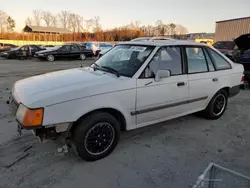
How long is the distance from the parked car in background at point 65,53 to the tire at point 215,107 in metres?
16.0

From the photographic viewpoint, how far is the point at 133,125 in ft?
11.1

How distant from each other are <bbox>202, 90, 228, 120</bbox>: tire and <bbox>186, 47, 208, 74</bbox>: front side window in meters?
0.74

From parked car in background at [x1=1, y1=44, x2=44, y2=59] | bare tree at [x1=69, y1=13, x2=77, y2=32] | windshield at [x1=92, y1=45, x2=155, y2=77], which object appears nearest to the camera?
windshield at [x1=92, y1=45, x2=155, y2=77]

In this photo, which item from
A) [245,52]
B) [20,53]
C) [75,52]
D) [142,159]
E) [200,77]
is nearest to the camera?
[142,159]

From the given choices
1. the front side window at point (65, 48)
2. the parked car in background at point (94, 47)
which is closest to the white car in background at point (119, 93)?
the front side window at point (65, 48)

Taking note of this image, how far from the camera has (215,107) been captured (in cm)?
465

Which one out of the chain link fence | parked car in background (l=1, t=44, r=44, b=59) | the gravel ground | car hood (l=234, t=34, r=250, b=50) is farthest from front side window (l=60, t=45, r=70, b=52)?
the chain link fence

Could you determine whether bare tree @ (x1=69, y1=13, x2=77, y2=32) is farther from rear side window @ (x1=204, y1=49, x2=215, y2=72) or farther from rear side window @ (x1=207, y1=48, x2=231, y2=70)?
rear side window @ (x1=204, y1=49, x2=215, y2=72)

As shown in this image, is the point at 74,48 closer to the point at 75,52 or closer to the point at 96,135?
the point at 75,52

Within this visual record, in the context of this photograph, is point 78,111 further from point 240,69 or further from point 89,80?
point 240,69

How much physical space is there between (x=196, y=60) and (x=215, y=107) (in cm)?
124

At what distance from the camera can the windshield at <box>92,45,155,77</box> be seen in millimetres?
3420

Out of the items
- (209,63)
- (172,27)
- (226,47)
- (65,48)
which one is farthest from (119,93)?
(172,27)

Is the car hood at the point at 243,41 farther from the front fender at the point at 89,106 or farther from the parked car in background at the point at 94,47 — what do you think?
the parked car in background at the point at 94,47
